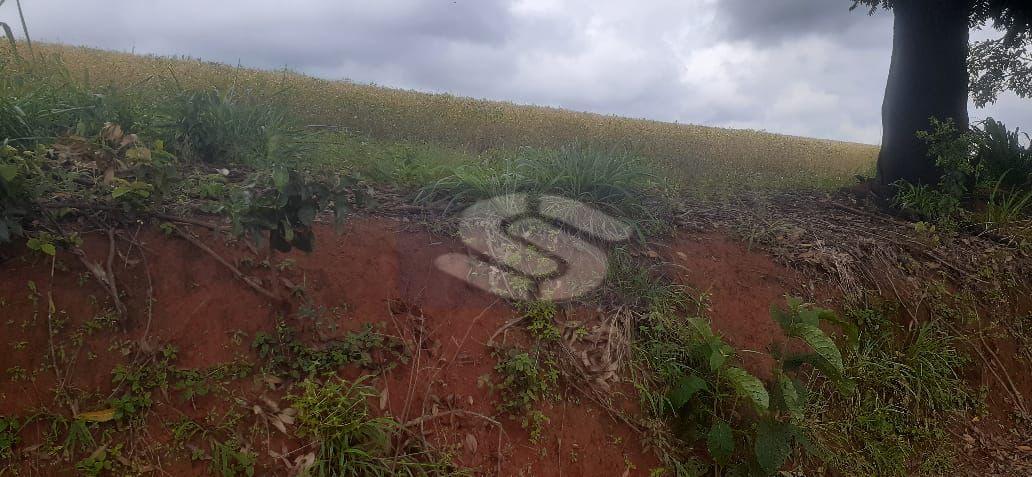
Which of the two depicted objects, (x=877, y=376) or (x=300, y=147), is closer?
(x=877, y=376)

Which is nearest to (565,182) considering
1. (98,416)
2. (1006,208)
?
(98,416)

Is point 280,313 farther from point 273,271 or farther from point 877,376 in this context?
point 877,376

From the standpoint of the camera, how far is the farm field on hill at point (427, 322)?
281 cm

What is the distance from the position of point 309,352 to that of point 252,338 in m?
0.31

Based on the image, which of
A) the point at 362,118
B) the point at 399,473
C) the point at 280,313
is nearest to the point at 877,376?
the point at 399,473

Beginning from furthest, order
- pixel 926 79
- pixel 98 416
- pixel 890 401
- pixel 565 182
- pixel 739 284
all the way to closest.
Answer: pixel 926 79
pixel 565 182
pixel 739 284
pixel 890 401
pixel 98 416

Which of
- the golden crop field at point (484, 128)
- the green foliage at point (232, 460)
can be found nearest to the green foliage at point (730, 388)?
the green foliage at point (232, 460)

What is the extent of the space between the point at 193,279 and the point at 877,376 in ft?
13.9

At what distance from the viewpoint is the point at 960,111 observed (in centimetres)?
634

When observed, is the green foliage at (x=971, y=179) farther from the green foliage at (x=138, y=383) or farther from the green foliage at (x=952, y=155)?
the green foliage at (x=138, y=383)

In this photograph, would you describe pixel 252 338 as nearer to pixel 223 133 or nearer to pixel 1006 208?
pixel 223 133

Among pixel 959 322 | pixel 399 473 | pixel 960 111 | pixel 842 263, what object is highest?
pixel 960 111

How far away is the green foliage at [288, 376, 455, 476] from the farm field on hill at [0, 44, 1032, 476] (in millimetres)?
13

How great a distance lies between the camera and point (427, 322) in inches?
135
